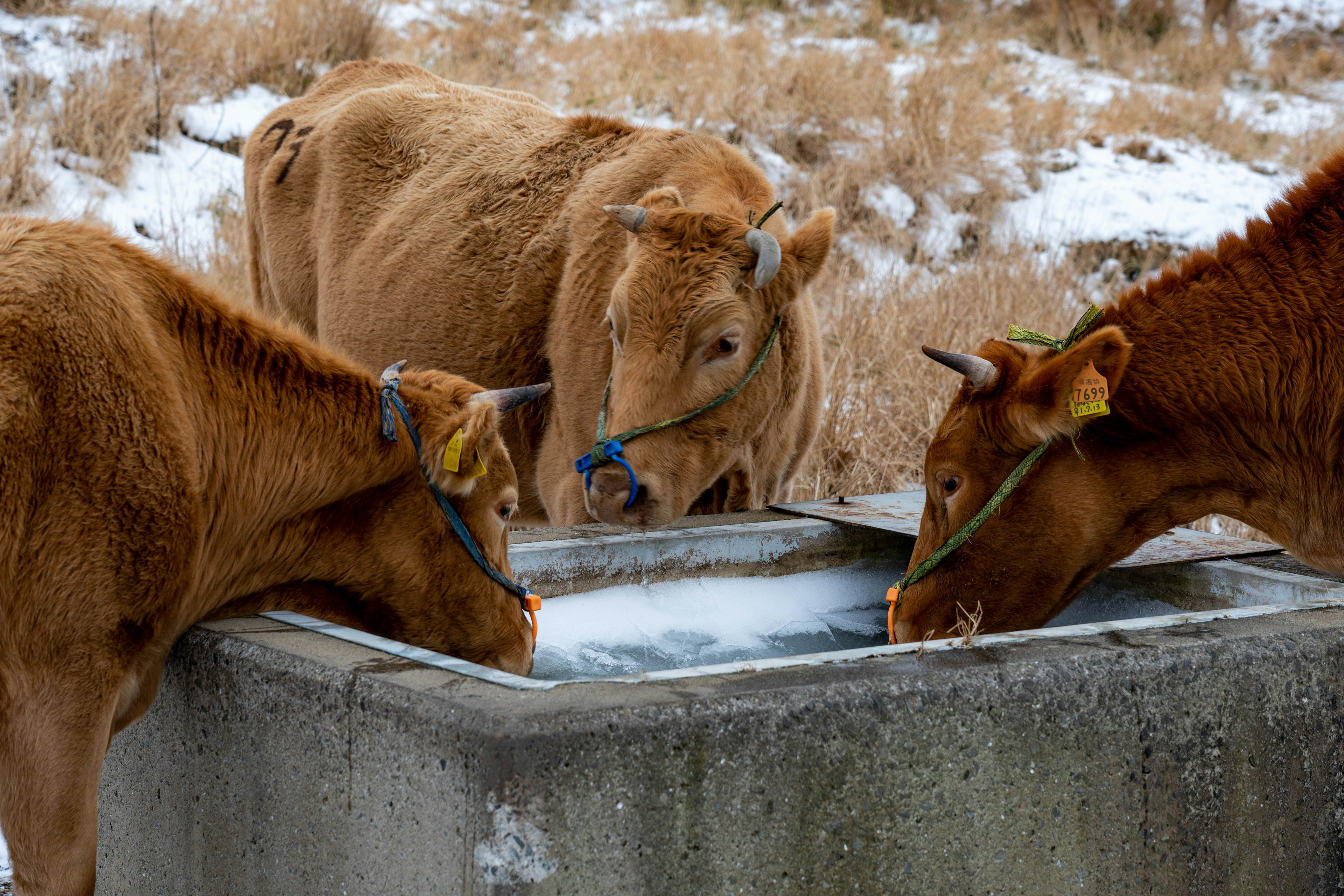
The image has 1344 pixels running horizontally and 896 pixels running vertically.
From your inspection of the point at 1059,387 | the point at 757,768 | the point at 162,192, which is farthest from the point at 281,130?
the point at 757,768

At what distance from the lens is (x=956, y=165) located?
12617mm

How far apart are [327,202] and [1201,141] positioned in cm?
1188

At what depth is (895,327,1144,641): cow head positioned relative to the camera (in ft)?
10.4

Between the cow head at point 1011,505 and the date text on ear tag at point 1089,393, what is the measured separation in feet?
0.19

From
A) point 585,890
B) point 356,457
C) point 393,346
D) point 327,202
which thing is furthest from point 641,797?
point 327,202

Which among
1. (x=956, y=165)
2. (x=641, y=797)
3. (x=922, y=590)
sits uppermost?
(x=641, y=797)

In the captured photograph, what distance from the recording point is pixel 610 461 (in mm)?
4035

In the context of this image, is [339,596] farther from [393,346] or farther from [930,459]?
[393,346]

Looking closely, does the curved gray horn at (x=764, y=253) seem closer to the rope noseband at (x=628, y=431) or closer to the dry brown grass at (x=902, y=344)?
the rope noseband at (x=628, y=431)

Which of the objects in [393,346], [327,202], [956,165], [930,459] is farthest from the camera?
[956,165]

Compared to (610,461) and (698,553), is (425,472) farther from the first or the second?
(698,553)

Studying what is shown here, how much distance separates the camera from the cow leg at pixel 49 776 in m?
2.44

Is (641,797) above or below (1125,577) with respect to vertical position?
above

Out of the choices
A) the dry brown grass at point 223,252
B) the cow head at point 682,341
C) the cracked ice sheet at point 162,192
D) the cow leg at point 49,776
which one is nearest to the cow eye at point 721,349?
the cow head at point 682,341
